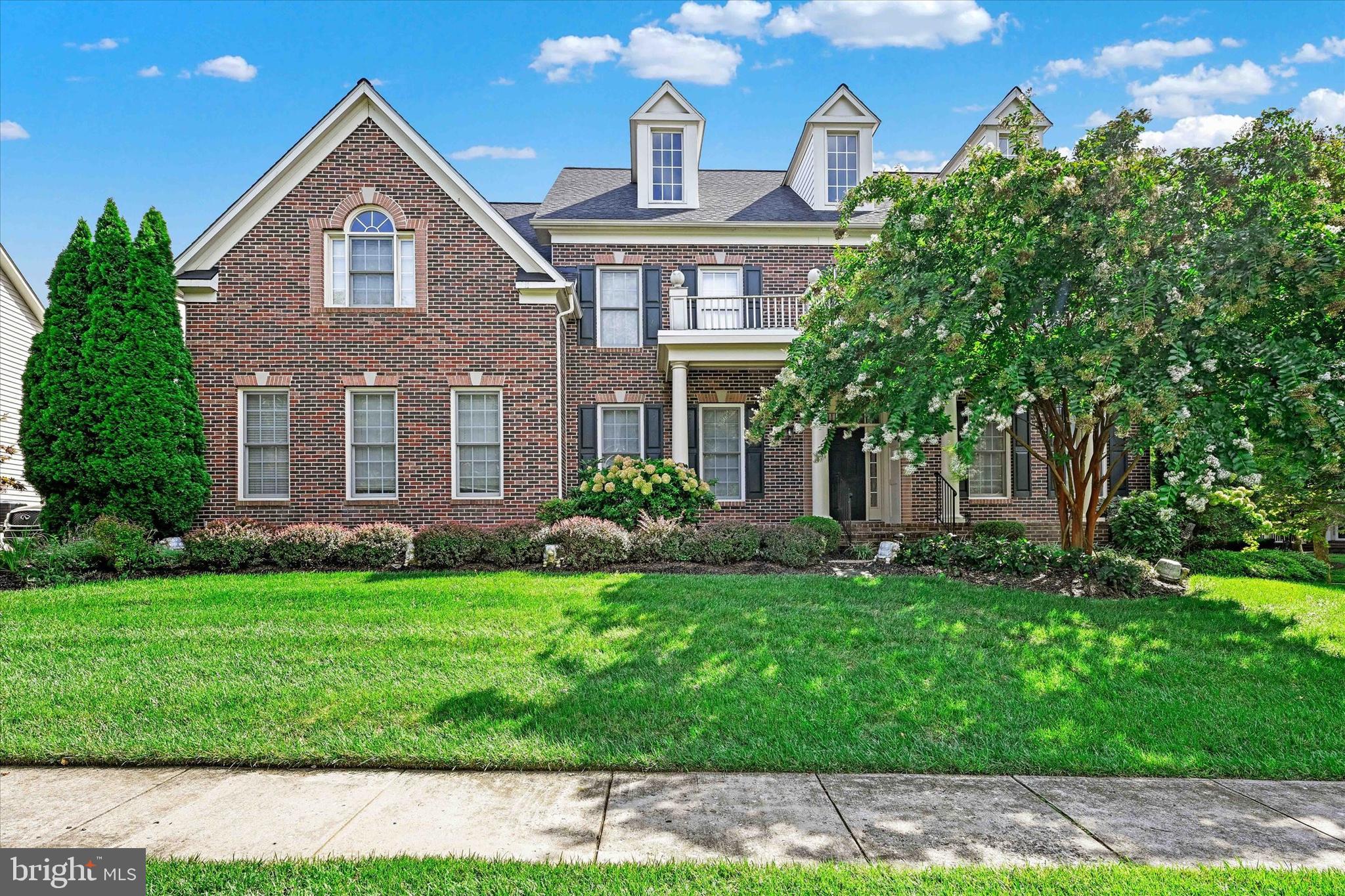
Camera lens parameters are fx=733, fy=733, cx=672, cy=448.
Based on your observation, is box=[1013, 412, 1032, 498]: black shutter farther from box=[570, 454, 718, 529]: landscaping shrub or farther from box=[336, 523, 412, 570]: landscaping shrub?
box=[336, 523, 412, 570]: landscaping shrub

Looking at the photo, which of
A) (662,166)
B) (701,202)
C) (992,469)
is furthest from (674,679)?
(662,166)

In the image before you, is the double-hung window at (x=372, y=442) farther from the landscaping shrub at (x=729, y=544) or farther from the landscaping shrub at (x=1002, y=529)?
the landscaping shrub at (x=1002, y=529)

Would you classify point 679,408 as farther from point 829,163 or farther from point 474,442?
point 829,163

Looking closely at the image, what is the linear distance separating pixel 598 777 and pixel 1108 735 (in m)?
3.36

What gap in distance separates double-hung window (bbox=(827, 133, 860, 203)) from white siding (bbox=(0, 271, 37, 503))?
2041cm

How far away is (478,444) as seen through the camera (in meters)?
13.4

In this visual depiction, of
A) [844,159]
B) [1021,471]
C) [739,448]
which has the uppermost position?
[844,159]

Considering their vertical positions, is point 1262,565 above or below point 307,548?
below

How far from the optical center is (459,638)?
21.9 ft

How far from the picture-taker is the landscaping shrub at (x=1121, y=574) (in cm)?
931

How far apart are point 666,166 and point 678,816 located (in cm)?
1514

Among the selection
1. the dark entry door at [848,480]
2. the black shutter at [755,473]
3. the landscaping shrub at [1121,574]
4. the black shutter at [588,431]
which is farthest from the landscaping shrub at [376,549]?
the landscaping shrub at [1121,574]

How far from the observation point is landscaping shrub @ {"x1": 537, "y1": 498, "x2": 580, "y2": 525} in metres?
11.8

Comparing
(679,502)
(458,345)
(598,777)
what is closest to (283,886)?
(598,777)
